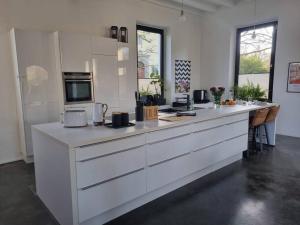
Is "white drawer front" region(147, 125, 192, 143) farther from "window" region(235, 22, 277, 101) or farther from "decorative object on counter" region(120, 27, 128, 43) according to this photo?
"window" region(235, 22, 277, 101)

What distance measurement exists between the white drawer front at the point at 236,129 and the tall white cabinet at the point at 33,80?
270 centimetres

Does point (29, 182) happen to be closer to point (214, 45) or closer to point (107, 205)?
point (107, 205)

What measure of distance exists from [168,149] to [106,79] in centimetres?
225

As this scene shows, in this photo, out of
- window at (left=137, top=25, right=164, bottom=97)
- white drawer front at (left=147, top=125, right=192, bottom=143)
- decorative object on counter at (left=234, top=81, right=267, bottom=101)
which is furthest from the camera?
window at (left=137, top=25, right=164, bottom=97)

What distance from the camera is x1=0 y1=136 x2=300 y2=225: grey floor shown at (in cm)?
217

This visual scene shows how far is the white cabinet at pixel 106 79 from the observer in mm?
4082

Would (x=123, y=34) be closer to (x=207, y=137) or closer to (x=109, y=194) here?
(x=207, y=137)

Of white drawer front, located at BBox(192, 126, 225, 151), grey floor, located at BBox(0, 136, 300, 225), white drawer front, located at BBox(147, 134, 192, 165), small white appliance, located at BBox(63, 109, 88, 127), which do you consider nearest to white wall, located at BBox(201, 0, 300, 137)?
grey floor, located at BBox(0, 136, 300, 225)

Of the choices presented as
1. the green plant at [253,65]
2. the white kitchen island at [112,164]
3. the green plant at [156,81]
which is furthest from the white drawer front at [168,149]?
the green plant at [253,65]

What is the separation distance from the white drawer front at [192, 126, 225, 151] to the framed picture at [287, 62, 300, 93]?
293cm

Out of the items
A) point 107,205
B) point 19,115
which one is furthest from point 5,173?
point 107,205

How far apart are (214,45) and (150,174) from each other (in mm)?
5108

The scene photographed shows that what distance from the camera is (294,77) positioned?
5.03 metres

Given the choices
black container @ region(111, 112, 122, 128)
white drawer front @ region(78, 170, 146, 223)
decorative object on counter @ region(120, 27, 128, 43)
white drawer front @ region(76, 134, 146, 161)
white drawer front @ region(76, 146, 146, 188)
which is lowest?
white drawer front @ region(78, 170, 146, 223)
